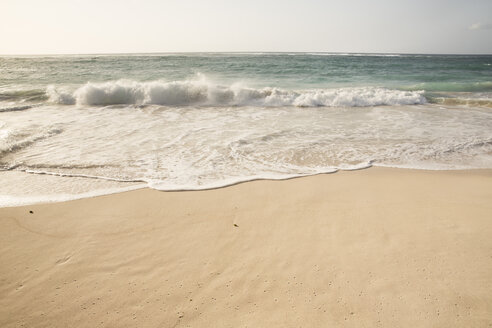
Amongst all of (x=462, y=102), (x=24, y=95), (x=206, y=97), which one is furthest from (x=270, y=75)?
(x=24, y=95)

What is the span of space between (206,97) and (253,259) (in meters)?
10.5

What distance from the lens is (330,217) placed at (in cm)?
314

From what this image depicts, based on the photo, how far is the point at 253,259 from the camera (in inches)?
98.3

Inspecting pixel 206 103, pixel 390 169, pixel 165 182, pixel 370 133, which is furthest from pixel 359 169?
pixel 206 103

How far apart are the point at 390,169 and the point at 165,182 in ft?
12.5

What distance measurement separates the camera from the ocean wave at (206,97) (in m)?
11.3

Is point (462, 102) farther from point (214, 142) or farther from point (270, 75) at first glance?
point (270, 75)

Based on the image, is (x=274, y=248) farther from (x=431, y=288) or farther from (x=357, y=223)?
(x=431, y=288)

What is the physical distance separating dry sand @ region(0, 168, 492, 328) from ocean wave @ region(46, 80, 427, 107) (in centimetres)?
821

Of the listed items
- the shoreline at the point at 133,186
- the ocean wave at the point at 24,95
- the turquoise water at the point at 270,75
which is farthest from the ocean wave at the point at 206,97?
the shoreline at the point at 133,186

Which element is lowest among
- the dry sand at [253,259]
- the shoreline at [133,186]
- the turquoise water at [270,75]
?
the dry sand at [253,259]

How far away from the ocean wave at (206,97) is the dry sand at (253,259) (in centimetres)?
821

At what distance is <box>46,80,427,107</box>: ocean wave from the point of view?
11273 mm

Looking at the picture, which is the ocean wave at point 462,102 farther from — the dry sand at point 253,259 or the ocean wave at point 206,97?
the dry sand at point 253,259
